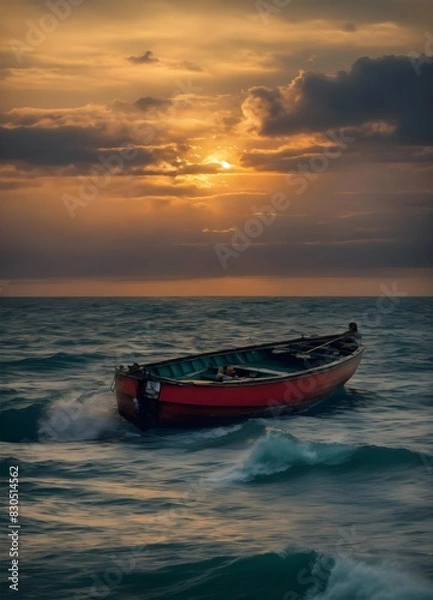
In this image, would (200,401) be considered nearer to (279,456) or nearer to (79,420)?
(279,456)

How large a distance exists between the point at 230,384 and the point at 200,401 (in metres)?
1.28

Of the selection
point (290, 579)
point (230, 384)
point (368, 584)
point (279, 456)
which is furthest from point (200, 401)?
point (368, 584)

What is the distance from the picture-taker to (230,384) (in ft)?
93.6

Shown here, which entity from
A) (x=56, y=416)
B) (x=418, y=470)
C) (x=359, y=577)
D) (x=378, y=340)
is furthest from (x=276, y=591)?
(x=378, y=340)

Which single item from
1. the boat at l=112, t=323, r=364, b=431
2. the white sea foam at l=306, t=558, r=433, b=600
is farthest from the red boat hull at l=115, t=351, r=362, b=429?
the white sea foam at l=306, t=558, r=433, b=600

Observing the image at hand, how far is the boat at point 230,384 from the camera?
27.9 meters

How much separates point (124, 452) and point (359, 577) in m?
11.8

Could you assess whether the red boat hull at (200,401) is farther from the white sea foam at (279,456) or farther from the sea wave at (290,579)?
the sea wave at (290,579)

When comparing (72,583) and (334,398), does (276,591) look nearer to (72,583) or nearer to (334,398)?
(72,583)

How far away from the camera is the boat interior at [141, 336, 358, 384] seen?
32.7m

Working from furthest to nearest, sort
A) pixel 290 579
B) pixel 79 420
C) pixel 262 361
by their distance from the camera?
pixel 262 361 → pixel 79 420 → pixel 290 579

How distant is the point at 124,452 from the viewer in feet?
89.0

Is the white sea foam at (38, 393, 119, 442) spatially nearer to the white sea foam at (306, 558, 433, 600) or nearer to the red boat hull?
the red boat hull

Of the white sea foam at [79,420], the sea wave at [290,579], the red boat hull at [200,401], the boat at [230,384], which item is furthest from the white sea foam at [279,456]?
the white sea foam at [79,420]
